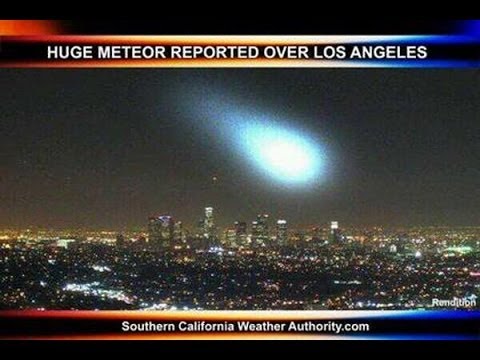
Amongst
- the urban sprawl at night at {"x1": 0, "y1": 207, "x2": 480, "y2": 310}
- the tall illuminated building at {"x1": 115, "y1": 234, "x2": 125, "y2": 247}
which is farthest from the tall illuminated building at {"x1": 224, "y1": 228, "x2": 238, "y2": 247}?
the tall illuminated building at {"x1": 115, "y1": 234, "x2": 125, "y2": 247}

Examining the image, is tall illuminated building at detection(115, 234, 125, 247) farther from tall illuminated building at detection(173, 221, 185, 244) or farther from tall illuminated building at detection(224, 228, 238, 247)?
tall illuminated building at detection(224, 228, 238, 247)

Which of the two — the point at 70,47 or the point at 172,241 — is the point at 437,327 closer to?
the point at 172,241

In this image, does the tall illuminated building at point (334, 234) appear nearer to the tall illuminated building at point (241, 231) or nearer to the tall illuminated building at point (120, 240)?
the tall illuminated building at point (241, 231)

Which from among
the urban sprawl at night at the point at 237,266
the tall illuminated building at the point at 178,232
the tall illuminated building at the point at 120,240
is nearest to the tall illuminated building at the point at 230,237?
the urban sprawl at night at the point at 237,266

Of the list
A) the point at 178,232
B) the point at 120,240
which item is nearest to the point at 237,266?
the point at 178,232

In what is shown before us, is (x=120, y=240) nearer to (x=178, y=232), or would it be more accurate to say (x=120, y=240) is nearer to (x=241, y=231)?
(x=178, y=232)
